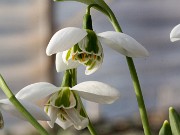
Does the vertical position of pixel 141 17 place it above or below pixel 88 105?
above

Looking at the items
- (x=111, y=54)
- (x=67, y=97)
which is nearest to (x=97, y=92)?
(x=67, y=97)

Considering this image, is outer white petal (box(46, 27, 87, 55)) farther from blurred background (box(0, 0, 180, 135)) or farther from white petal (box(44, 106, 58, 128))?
blurred background (box(0, 0, 180, 135))

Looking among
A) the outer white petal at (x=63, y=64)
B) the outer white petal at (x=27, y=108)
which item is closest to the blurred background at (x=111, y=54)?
the outer white petal at (x=63, y=64)

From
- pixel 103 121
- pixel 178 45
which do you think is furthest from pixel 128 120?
pixel 178 45

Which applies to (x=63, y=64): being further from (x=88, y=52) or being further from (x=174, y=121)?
(x=174, y=121)

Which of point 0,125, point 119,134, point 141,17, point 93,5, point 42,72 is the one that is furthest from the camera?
point 42,72

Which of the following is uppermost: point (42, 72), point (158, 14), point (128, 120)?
point (158, 14)

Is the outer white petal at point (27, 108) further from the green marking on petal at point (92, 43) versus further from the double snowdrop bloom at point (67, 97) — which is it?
the green marking on petal at point (92, 43)

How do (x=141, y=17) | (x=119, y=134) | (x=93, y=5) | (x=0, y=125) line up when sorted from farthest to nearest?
1. (x=141, y=17)
2. (x=119, y=134)
3. (x=93, y=5)
4. (x=0, y=125)

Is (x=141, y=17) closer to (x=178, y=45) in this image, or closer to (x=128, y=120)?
(x=178, y=45)
